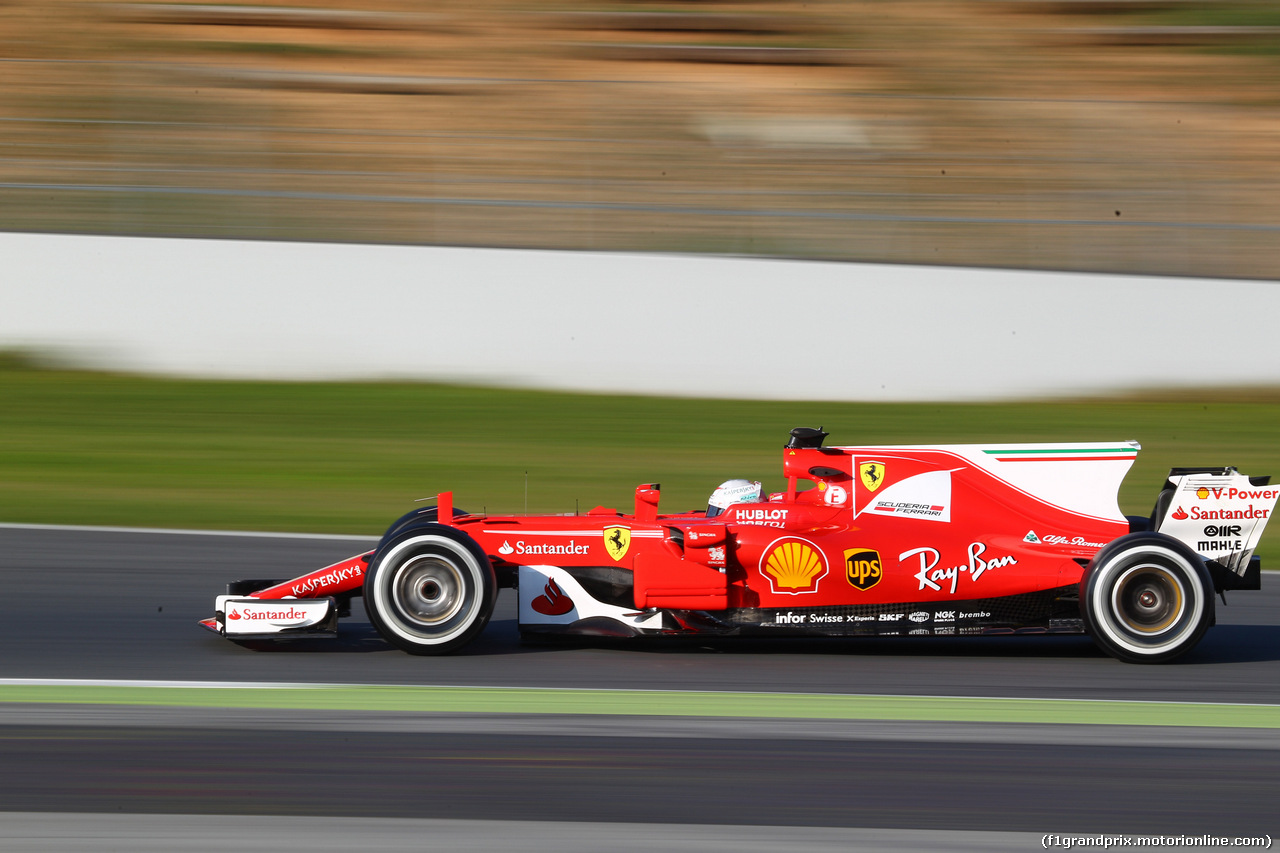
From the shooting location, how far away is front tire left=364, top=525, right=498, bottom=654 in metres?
5.76

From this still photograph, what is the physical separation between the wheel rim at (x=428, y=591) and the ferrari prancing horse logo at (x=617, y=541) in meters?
0.64

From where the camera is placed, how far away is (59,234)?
43.5 feet

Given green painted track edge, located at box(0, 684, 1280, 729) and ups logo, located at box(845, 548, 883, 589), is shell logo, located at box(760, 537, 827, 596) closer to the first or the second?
ups logo, located at box(845, 548, 883, 589)

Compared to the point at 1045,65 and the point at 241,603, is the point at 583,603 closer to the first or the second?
the point at 241,603

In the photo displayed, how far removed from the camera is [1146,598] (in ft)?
19.2

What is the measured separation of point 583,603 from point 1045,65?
19347 mm

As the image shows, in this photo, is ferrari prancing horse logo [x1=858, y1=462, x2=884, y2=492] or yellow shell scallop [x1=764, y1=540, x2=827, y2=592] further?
ferrari prancing horse logo [x1=858, y1=462, x2=884, y2=492]

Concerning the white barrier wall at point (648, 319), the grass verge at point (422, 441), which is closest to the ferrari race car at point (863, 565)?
the grass verge at point (422, 441)

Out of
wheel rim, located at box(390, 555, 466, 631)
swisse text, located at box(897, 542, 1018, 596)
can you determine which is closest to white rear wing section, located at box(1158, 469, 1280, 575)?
swisse text, located at box(897, 542, 1018, 596)

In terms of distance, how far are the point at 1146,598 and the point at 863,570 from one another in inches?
48.0

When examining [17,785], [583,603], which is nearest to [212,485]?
[583,603]

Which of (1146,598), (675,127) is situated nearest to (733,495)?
(1146,598)

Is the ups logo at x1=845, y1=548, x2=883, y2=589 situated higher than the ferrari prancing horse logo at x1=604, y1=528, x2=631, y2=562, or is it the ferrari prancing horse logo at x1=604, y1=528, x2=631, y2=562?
the ferrari prancing horse logo at x1=604, y1=528, x2=631, y2=562

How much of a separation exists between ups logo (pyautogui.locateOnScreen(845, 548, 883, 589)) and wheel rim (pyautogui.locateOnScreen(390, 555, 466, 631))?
163cm
